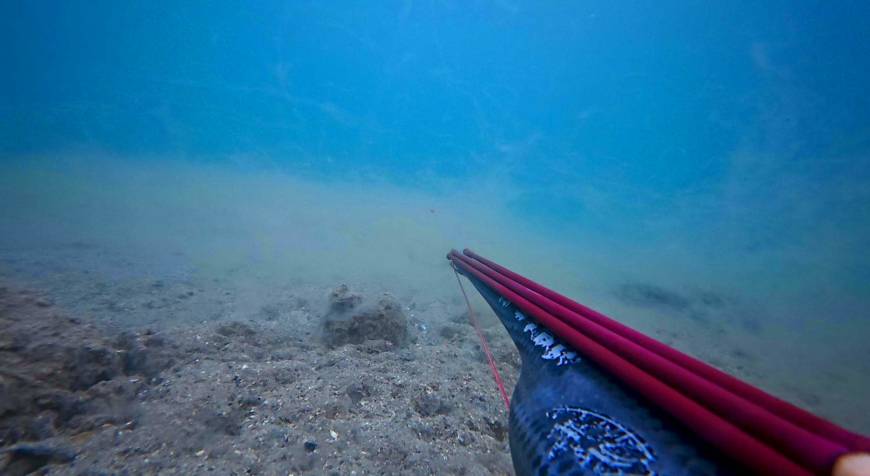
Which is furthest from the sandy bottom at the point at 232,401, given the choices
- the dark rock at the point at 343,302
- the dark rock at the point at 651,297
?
the dark rock at the point at 651,297

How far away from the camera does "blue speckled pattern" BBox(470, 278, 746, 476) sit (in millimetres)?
875

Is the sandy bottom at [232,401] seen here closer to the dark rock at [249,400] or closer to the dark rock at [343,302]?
the dark rock at [249,400]

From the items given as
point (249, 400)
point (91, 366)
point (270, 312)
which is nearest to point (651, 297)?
point (270, 312)

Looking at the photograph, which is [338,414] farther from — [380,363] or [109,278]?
[109,278]

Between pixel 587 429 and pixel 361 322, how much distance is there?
8.77 feet

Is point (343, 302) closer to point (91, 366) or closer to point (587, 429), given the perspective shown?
point (91, 366)

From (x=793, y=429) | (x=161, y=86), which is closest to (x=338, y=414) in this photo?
(x=793, y=429)

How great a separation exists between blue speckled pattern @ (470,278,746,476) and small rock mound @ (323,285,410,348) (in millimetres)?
2110

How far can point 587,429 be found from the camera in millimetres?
1072

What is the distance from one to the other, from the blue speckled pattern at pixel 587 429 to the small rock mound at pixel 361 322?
6.92 feet

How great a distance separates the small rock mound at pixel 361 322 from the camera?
131 inches

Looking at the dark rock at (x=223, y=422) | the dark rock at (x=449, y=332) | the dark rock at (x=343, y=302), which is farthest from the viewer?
the dark rock at (x=449, y=332)

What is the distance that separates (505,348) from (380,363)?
5.76 feet

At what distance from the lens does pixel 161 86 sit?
27.0 m
